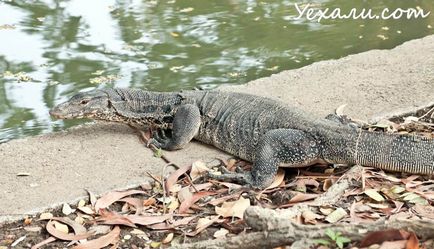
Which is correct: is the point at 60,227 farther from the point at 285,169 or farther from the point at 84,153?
the point at 285,169

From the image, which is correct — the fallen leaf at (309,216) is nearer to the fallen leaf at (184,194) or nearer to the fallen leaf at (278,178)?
the fallen leaf at (278,178)

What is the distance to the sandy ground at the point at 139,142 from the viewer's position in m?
4.85

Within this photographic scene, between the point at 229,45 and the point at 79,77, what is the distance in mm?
2082

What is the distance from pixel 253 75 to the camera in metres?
8.02

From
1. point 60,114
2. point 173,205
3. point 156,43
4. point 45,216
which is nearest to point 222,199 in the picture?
point 173,205

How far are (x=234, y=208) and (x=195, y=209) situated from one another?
0.32 meters

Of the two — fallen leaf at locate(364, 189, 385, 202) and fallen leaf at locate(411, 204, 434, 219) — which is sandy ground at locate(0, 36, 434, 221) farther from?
fallen leaf at locate(411, 204, 434, 219)

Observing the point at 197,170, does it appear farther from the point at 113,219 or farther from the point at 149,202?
the point at 113,219

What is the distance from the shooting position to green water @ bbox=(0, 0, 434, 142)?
25.3 ft

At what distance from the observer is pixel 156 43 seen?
898cm

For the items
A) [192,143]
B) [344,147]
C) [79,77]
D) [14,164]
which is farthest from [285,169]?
[79,77]

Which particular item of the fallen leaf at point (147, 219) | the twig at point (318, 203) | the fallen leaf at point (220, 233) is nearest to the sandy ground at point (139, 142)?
the fallen leaf at point (147, 219)

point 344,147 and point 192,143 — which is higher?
point 344,147

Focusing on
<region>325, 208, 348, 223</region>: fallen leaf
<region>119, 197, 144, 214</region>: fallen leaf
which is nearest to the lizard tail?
<region>325, 208, 348, 223</region>: fallen leaf
